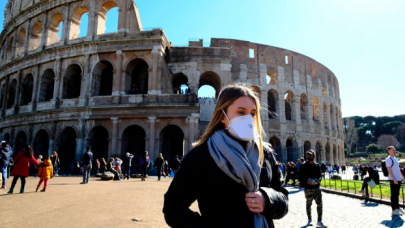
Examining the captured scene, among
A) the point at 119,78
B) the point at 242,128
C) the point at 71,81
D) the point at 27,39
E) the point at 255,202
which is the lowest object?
the point at 255,202

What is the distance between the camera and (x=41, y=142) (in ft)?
72.2

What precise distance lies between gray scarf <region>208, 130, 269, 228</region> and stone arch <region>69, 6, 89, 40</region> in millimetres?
24364

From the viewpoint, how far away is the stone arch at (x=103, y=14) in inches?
854

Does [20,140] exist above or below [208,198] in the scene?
above

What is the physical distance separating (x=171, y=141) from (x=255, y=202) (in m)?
20.2

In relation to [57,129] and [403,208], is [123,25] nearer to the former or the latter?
[57,129]

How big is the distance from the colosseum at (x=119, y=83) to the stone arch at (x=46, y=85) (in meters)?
0.09

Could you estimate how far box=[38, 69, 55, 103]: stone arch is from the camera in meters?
22.1

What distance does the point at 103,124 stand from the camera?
19.6m

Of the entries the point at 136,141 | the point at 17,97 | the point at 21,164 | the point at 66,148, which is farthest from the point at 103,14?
the point at 21,164

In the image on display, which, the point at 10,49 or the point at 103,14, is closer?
the point at 103,14

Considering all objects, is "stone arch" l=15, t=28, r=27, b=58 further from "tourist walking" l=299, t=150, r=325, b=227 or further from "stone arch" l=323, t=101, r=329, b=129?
"stone arch" l=323, t=101, r=329, b=129

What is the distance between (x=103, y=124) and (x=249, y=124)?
19.6m

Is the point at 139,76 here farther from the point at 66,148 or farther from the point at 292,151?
the point at 292,151
